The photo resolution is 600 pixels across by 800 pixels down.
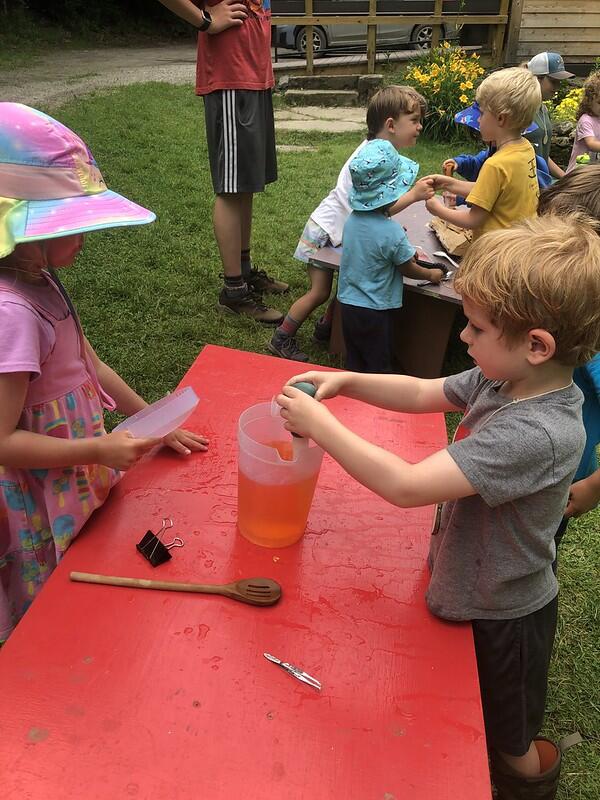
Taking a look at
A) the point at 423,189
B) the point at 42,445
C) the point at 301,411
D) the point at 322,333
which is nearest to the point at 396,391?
the point at 301,411

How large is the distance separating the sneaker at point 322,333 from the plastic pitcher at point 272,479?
234cm

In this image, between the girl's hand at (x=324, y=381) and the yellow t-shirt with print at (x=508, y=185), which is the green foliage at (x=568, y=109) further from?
the girl's hand at (x=324, y=381)

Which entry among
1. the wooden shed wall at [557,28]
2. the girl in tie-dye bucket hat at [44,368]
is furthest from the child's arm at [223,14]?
the wooden shed wall at [557,28]

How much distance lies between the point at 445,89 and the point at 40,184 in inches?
327

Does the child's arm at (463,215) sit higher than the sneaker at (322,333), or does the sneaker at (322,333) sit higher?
the child's arm at (463,215)

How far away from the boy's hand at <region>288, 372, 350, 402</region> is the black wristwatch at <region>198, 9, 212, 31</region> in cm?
258

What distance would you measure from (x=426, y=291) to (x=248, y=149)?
1261mm

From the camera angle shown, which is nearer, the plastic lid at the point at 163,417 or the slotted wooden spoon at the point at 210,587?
the slotted wooden spoon at the point at 210,587

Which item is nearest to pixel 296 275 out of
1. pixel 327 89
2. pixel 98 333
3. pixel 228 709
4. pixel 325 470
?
pixel 98 333

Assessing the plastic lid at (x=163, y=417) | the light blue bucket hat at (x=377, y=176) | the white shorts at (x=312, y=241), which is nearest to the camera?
the plastic lid at (x=163, y=417)

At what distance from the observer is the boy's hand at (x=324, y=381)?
4.55ft

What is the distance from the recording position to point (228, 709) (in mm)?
1101

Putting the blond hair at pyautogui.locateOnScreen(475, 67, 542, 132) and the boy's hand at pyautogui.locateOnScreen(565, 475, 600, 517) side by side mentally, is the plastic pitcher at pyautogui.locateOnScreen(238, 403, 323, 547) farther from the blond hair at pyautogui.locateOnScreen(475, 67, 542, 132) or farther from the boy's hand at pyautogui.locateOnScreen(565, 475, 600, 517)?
the blond hair at pyautogui.locateOnScreen(475, 67, 542, 132)

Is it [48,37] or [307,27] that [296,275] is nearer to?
[307,27]
